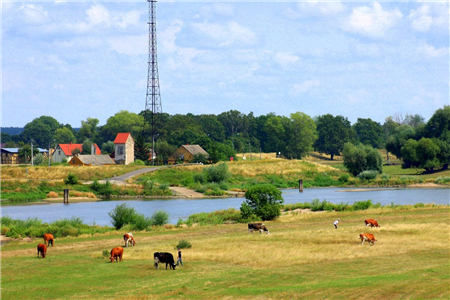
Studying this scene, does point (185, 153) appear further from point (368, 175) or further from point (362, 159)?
point (368, 175)

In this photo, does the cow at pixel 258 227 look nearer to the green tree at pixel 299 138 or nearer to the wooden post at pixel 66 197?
the wooden post at pixel 66 197

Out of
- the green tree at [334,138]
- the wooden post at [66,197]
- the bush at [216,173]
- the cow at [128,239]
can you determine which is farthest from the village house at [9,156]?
the cow at [128,239]

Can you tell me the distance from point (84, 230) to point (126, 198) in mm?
47551

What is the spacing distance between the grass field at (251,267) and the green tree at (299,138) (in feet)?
452

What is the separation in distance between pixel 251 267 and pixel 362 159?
98.6 meters

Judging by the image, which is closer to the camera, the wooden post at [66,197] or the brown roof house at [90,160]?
the wooden post at [66,197]

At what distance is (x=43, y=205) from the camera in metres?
80.6

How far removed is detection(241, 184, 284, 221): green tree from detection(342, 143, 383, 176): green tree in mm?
72359

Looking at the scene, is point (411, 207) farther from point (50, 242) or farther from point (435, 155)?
point (435, 155)

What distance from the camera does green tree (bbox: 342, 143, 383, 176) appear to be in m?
122

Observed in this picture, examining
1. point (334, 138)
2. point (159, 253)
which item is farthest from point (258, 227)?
point (334, 138)

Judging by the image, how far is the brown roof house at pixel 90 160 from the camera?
142363 millimetres

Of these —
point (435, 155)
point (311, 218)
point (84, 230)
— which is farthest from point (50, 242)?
point (435, 155)

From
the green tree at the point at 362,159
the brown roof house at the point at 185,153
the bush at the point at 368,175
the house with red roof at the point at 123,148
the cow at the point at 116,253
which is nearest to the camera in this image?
the cow at the point at 116,253
